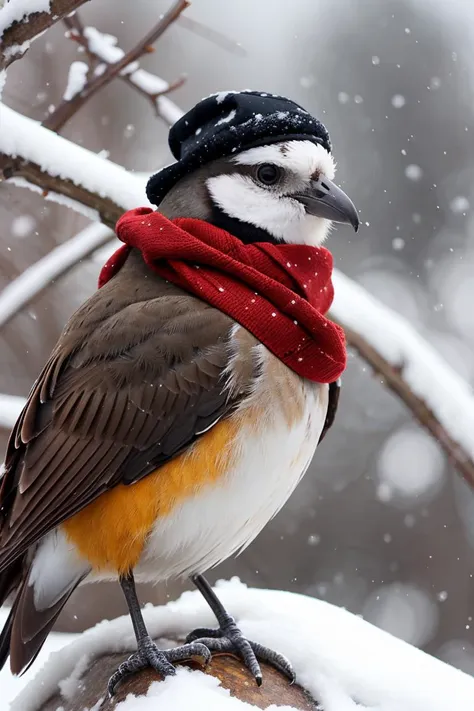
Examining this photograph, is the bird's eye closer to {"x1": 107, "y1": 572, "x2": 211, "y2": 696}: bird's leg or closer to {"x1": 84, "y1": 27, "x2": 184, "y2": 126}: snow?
{"x1": 84, "y1": 27, "x2": 184, "y2": 126}: snow

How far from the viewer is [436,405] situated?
3.01 meters

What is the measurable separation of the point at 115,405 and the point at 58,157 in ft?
2.75

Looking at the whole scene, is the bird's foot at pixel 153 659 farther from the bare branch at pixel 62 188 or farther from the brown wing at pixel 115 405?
the bare branch at pixel 62 188

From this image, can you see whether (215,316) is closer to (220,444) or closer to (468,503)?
(220,444)

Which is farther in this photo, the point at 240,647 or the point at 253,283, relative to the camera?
the point at 240,647

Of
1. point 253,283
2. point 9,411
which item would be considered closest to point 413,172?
point 9,411

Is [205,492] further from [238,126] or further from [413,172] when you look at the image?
[413,172]

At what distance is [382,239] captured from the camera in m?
10.2

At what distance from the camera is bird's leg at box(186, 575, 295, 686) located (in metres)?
2.60

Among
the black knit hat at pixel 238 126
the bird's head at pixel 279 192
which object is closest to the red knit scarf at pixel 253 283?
the bird's head at pixel 279 192

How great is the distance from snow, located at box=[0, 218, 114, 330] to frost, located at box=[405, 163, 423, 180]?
759 centimetres

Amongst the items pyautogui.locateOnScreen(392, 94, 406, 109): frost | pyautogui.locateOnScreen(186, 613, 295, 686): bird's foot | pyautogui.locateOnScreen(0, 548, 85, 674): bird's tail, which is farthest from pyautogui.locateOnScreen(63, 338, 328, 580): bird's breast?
pyautogui.locateOnScreen(392, 94, 406, 109): frost

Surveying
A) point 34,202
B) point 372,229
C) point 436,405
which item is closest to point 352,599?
point 372,229

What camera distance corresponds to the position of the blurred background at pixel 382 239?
9062 mm
